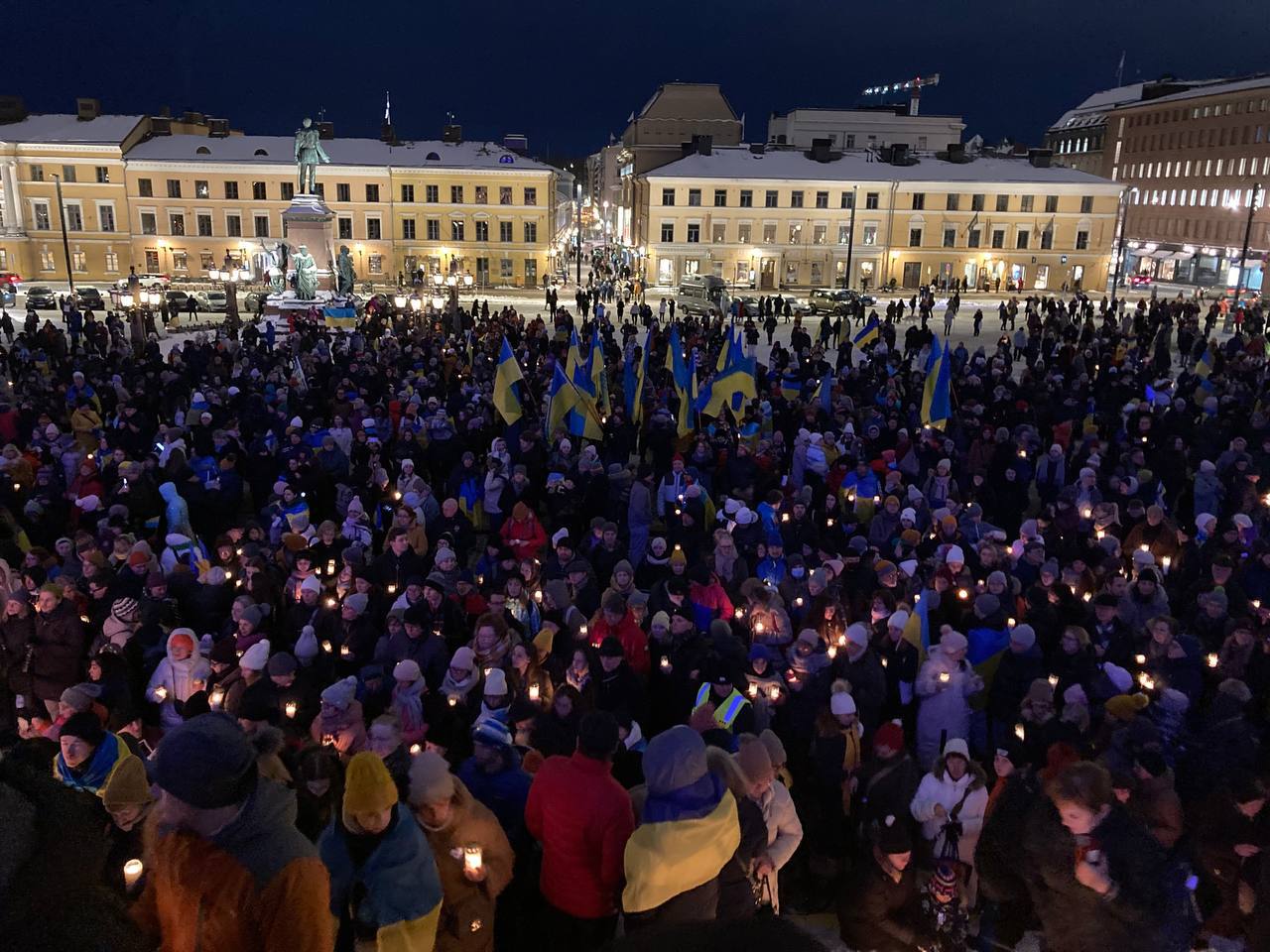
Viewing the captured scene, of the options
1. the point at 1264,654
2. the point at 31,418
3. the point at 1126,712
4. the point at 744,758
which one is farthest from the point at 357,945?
the point at 31,418

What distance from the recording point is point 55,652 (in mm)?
6430

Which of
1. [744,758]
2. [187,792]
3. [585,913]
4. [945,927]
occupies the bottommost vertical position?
[945,927]

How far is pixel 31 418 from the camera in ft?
41.3

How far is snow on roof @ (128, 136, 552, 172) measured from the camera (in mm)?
54781

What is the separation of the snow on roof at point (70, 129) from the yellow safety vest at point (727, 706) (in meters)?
60.7

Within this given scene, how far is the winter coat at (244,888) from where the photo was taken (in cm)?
268

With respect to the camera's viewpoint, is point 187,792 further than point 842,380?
No

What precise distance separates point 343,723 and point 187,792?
2.61m

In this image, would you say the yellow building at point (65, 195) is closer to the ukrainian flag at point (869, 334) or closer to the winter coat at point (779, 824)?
the ukrainian flag at point (869, 334)

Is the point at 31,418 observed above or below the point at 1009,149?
below

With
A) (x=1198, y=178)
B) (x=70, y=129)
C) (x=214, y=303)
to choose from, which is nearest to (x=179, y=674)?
(x=214, y=303)

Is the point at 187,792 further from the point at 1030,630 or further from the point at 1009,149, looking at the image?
the point at 1009,149

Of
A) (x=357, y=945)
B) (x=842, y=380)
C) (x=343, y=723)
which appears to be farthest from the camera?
(x=842, y=380)

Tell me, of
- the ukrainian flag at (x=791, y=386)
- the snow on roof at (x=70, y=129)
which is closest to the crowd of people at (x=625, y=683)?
the ukrainian flag at (x=791, y=386)
